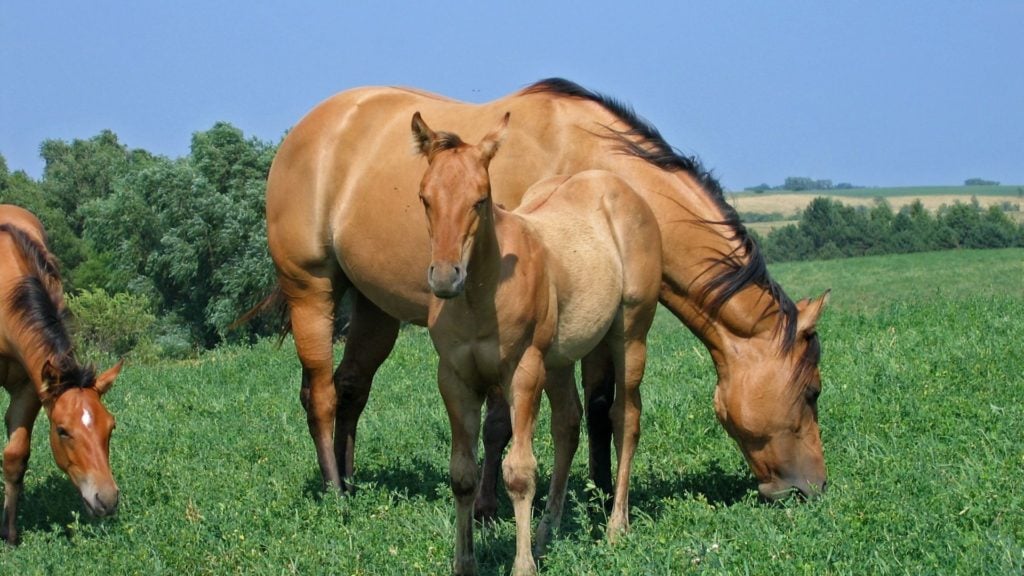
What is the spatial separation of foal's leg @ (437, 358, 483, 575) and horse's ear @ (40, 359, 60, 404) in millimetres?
3212

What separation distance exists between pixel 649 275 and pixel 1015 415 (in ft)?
7.77

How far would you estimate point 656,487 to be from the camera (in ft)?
21.3

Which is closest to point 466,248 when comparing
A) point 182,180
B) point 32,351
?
point 32,351

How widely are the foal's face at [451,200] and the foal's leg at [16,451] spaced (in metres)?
4.29

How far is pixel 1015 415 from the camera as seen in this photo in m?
6.46

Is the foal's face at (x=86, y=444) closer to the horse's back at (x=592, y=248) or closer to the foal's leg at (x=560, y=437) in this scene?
the foal's leg at (x=560, y=437)

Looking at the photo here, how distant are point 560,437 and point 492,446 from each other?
0.88 m

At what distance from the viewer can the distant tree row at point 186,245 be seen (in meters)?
33.8

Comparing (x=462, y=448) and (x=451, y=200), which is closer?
(x=451, y=200)

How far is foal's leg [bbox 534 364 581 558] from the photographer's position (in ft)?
17.6

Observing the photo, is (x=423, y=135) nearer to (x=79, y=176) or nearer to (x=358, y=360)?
(x=358, y=360)

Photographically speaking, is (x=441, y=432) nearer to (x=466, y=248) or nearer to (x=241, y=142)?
(x=466, y=248)

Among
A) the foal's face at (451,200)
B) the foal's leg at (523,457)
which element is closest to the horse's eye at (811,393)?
the foal's leg at (523,457)

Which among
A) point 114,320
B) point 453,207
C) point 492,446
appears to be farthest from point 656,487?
point 114,320
